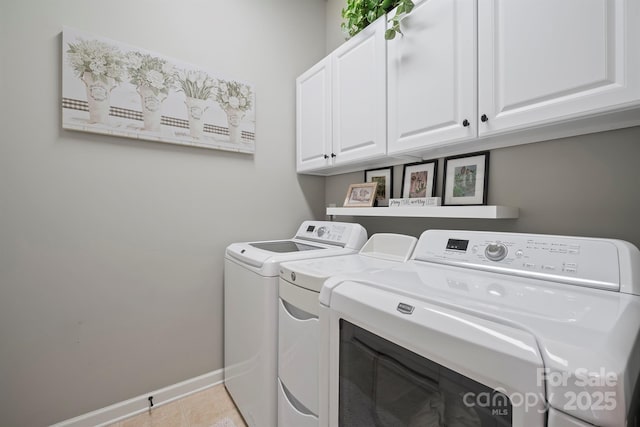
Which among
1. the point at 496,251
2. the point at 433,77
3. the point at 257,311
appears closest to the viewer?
the point at 496,251

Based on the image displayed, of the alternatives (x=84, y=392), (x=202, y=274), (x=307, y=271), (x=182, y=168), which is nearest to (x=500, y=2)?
(x=307, y=271)

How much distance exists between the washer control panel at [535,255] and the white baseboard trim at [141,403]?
1620mm

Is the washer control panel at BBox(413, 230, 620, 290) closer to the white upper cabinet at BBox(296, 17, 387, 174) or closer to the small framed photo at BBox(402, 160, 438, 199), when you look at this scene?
the small framed photo at BBox(402, 160, 438, 199)

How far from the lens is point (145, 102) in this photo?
61.3 inches

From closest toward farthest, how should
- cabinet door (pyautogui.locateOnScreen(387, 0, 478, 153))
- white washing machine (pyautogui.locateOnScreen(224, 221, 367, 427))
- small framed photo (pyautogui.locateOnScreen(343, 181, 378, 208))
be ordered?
cabinet door (pyautogui.locateOnScreen(387, 0, 478, 153)), white washing machine (pyautogui.locateOnScreen(224, 221, 367, 427)), small framed photo (pyautogui.locateOnScreen(343, 181, 378, 208))

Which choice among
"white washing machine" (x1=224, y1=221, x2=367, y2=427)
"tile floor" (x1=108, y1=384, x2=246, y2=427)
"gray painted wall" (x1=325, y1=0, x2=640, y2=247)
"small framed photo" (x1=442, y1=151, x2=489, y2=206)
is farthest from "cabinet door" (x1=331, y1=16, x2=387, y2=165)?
"tile floor" (x1=108, y1=384, x2=246, y2=427)

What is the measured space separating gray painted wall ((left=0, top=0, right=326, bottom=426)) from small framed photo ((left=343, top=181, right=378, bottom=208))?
0.59 meters

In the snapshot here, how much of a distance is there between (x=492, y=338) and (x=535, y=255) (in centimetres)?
57

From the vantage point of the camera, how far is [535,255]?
917 mm

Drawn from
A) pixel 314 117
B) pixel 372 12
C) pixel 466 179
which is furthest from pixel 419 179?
pixel 372 12

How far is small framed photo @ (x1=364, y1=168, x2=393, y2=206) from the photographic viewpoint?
5.90 feet

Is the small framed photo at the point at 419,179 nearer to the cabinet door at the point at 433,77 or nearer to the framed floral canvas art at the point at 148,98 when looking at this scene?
the cabinet door at the point at 433,77

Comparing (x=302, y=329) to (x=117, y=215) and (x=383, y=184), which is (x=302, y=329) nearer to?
(x=383, y=184)

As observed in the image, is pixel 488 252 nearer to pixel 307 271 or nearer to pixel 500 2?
pixel 307 271
